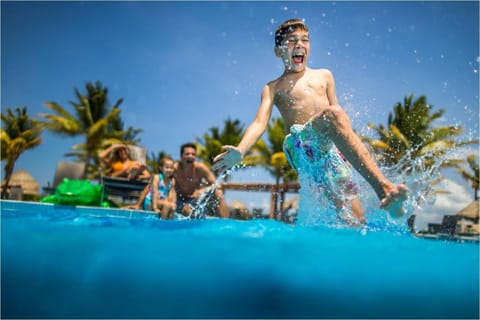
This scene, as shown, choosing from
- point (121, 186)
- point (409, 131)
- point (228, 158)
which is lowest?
point (121, 186)

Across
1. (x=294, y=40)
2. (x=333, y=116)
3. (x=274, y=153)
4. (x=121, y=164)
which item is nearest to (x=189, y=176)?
(x=294, y=40)

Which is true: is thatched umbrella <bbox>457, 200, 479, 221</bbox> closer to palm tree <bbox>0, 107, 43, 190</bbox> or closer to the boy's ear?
the boy's ear

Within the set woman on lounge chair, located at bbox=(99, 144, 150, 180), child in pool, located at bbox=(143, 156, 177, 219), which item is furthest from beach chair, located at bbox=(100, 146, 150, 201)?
child in pool, located at bbox=(143, 156, 177, 219)

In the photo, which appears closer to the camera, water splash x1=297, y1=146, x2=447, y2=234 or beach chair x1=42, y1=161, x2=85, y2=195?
water splash x1=297, y1=146, x2=447, y2=234

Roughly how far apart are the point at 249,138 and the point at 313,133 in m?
0.58

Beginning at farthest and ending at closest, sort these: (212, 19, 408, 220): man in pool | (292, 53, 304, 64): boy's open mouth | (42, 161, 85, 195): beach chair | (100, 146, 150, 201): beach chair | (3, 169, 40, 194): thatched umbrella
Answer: (3, 169, 40, 194): thatched umbrella, (42, 161, 85, 195): beach chair, (100, 146, 150, 201): beach chair, (292, 53, 304, 64): boy's open mouth, (212, 19, 408, 220): man in pool

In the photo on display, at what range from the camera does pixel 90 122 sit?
26.3 metres

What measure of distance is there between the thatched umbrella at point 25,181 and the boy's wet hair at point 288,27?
3403 centimetres

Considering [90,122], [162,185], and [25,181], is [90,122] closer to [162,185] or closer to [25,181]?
[25,181]

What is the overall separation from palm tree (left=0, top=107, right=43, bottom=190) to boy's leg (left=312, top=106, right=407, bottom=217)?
29707 millimetres

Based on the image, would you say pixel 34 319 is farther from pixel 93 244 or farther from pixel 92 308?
pixel 93 244

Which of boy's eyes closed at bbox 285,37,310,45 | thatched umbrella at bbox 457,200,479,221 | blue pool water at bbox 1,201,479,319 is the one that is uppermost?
boy's eyes closed at bbox 285,37,310,45

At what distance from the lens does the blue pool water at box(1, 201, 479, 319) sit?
1535 mm

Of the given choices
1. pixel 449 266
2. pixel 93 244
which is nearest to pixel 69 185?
pixel 93 244
